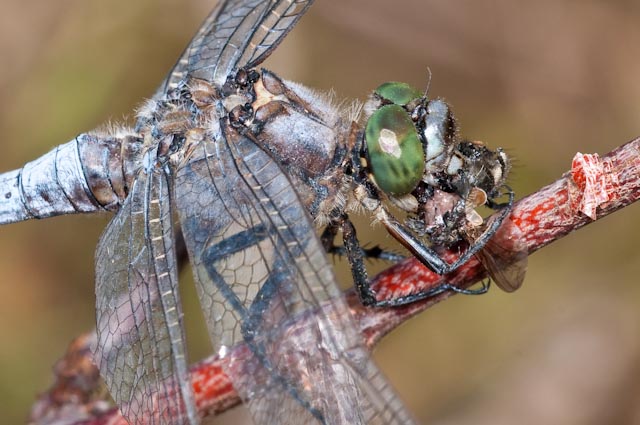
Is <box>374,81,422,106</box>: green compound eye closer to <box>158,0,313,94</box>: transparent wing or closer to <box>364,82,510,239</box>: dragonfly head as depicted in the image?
<box>364,82,510,239</box>: dragonfly head

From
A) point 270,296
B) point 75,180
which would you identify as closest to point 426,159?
point 270,296

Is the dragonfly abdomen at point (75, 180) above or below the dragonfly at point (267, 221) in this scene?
above

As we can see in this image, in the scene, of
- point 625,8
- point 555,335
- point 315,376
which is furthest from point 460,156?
point 625,8

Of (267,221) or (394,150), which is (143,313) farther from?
(394,150)

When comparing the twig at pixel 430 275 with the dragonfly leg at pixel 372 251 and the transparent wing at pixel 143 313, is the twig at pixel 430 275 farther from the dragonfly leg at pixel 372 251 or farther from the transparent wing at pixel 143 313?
the dragonfly leg at pixel 372 251

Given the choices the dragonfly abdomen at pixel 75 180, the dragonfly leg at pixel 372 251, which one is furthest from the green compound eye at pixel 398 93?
the dragonfly abdomen at pixel 75 180

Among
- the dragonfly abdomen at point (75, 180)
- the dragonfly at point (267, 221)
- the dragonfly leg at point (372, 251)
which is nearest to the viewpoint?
the dragonfly at point (267, 221)

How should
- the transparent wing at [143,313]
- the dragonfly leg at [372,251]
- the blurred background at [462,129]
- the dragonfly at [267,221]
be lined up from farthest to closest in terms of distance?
the blurred background at [462,129]
the dragonfly leg at [372,251]
the transparent wing at [143,313]
the dragonfly at [267,221]
